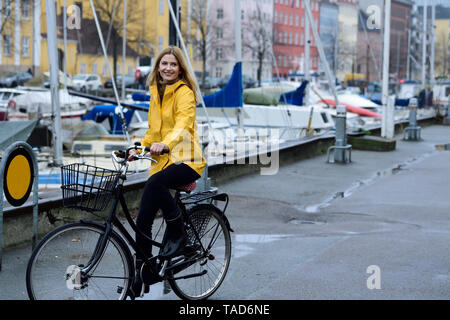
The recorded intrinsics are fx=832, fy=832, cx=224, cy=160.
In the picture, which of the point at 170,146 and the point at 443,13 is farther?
the point at 443,13

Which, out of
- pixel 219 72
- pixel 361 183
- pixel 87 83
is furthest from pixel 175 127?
pixel 219 72

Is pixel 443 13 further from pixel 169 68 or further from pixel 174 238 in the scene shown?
pixel 174 238

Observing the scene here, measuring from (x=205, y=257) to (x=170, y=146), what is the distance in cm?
104

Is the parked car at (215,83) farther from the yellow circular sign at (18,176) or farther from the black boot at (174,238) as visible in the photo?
the black boot at (174,238)

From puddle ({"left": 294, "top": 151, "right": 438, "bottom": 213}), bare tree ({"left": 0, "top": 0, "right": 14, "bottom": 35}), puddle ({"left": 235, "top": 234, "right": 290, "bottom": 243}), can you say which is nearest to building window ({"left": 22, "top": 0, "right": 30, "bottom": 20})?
bare tree ({"left": 0, "top": 0, "right": 14, "bottom": 35})

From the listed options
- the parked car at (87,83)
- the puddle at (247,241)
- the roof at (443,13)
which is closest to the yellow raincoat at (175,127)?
the puddle at (247,241)

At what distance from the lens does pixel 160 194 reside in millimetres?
5422

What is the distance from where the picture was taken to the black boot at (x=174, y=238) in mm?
5605

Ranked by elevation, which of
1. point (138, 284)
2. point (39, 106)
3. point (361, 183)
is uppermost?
point (39, 106)

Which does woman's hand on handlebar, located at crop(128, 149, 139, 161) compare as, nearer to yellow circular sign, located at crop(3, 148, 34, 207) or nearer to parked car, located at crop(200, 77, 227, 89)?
yellow circular sign, located at crop(3, 148, 34, 207)

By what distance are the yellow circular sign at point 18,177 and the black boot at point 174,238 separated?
1711mm

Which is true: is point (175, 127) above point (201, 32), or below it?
below

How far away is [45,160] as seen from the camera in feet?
51.9

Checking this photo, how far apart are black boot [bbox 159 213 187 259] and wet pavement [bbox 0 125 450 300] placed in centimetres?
54
